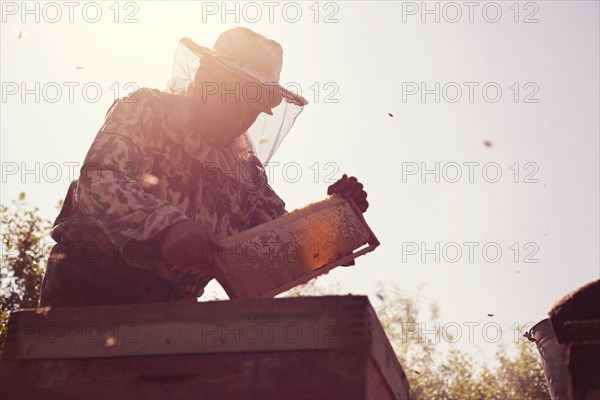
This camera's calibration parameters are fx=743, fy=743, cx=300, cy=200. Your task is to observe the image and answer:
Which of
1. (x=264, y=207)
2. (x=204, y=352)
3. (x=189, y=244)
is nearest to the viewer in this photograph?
(x=204, y=352)

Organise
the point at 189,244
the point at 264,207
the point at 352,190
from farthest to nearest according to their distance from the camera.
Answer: the point at 264,207
the point at 352,190
the point at 189,244

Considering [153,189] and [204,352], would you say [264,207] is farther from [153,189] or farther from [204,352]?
[204,352]

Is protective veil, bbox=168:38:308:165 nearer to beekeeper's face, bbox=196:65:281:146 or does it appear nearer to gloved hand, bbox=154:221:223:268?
beekeeper's face, bbox=196:65:281:146

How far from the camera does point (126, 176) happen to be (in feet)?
13.2

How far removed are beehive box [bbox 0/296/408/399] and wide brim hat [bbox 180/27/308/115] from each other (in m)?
1.91

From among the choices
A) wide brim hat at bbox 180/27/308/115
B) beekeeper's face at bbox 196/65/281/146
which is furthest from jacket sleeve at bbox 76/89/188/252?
wide brim hat at bbox 180/27/308/115

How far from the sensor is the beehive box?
3.03 m

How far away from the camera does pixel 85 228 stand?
4141mm

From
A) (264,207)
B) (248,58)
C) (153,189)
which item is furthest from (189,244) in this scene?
(248,58)

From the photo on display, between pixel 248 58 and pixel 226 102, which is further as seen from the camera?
pixel 248 58

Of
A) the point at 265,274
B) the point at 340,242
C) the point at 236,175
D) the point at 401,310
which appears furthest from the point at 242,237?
the point at 401,310

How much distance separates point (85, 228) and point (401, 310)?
24835 millimetres

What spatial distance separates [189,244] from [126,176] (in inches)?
26.9

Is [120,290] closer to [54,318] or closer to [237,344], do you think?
[54,318]
